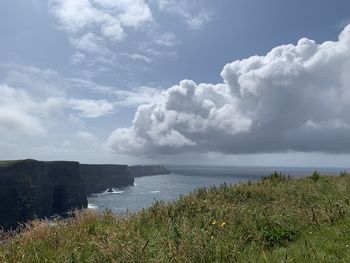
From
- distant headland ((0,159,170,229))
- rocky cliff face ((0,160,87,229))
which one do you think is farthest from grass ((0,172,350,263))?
rocky cliff face ((0,160,87,229))

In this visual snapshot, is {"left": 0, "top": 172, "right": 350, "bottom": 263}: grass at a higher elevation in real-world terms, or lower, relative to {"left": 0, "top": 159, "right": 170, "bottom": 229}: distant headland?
higher

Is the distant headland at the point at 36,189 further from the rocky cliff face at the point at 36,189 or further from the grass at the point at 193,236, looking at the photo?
the grass at the point at 193,236

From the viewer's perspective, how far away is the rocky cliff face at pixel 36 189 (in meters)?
118

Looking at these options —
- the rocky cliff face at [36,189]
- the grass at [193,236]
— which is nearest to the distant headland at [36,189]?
the rocky cliff face at [36,189]

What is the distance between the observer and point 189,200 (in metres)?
12.8

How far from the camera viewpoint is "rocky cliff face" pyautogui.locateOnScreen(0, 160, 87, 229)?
386ft

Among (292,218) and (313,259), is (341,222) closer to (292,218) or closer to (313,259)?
(292,218)

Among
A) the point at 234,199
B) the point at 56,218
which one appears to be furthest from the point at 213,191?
the point at 56,218

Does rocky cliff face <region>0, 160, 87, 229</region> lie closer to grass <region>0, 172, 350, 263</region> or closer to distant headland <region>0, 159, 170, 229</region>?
distant headland <region>0, 159, 170, 229</region>

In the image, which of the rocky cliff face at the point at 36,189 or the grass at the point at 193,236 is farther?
the rocky cliff face at the point at 36,189

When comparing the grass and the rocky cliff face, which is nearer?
the grass

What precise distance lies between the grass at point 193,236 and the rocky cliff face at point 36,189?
91.9 metres

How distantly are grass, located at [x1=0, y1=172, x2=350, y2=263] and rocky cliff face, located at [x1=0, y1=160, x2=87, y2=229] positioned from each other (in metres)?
91.9

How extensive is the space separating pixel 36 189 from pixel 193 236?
14248cm
